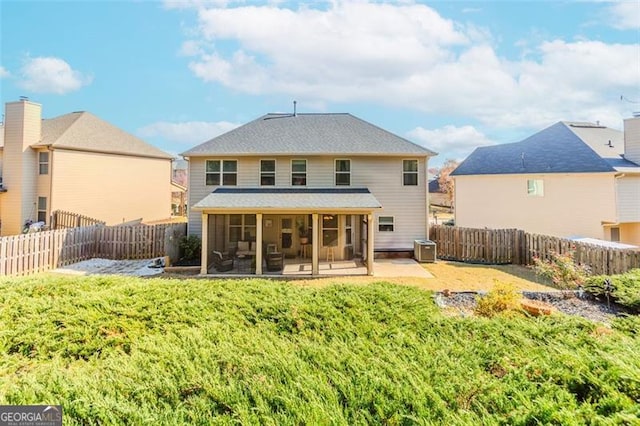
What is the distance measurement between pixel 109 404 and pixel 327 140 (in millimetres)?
15095

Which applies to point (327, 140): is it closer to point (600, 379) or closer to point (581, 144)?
point (600, 379)

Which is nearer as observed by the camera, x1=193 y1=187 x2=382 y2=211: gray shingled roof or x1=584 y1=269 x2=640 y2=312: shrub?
x1=584 y1=269 x2=640 y2=312: shrub

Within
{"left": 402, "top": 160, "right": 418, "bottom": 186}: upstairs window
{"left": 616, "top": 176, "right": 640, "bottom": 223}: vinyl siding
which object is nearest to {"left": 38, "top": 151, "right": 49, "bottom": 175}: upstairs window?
{"left": 402, "top": 160, "right": 418, "bottom": 186}: upstairs window

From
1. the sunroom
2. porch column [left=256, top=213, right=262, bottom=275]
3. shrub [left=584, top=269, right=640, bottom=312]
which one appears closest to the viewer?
shrub [left=584, top=269, right=640, bottom=312]

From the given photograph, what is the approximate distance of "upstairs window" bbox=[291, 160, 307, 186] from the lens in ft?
53.6

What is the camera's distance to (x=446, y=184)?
50.1 metres

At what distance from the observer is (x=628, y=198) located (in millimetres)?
17234

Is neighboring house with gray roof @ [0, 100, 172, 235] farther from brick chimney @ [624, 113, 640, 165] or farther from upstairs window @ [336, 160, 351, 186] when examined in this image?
brick chimney @ [624, 113, 640, 165]

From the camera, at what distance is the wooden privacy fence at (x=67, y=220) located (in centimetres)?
1886

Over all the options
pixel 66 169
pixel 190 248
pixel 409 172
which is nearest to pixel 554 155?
pixel 409 172

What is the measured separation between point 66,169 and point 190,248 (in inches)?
480

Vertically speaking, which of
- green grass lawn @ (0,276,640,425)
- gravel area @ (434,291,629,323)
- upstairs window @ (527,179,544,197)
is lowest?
gravel area @ (434,291,629,323)

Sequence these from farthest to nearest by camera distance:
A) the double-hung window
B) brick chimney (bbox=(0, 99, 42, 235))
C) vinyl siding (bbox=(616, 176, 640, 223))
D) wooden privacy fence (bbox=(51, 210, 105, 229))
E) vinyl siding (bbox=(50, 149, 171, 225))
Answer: vinyl siding (bbox=(50, 149, 171, 225)), the double-hung window, brick chimney (bbox=(0, 99, 42, 235)), wooden privacy fence (bbox=(51, 210, 105, 229)), vinyl siding (bbox=(616, 176, 640, 223))

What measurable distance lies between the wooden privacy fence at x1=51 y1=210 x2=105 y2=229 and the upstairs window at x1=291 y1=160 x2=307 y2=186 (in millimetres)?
12828
